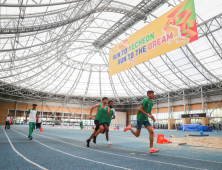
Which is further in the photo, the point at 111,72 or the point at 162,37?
the point at 111,72

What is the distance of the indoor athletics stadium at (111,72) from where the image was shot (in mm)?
5441

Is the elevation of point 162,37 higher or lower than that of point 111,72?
higher

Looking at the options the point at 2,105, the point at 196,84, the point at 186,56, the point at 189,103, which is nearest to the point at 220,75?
the point at 196,84

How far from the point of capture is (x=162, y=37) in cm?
1393

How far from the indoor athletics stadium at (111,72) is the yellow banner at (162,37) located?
0.08m

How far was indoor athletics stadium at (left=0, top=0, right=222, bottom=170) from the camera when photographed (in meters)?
5.44

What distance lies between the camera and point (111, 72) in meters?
19.4

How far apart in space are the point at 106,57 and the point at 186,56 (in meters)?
16.3

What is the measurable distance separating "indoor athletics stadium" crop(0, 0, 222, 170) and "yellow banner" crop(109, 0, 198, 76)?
Result: 3.0 inches

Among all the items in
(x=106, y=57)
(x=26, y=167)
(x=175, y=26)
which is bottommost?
(x=26, y=167)

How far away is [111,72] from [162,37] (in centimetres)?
713

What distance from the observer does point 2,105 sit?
Answer: 44.8 meters

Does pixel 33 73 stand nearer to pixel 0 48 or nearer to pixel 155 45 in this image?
pixel 0 48

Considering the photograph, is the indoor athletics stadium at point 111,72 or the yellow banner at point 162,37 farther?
the yellow banner at point 162,37
